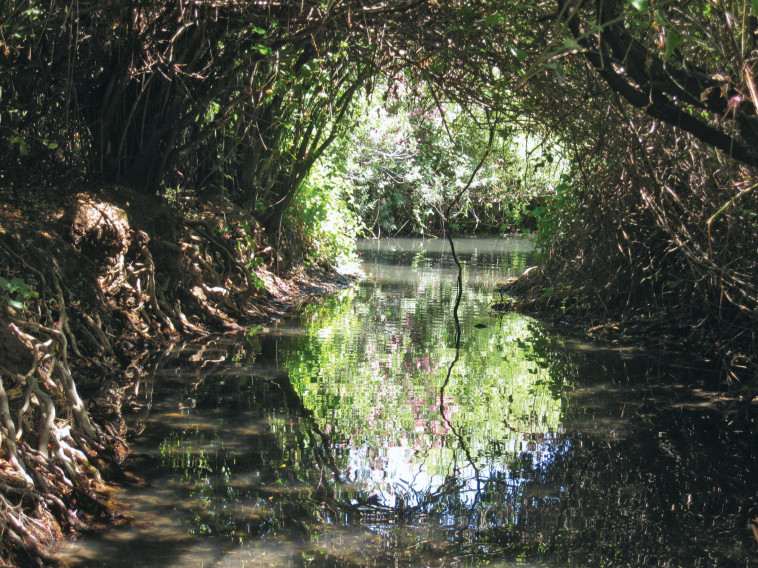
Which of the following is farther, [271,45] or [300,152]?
[300,152]

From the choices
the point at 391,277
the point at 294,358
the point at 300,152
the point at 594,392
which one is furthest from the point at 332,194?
the point at 594,392

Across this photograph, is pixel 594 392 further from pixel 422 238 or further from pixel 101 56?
pixel 422 238

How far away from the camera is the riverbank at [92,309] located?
3.63 meters

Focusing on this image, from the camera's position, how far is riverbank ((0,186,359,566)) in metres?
3.63

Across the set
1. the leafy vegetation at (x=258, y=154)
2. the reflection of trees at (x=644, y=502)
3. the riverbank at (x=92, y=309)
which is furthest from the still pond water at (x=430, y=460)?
the leafy vegetation at (x=258, y=154)

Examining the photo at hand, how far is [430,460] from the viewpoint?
15.1ft

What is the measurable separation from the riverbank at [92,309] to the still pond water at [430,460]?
0.77ft

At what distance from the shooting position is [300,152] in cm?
1209

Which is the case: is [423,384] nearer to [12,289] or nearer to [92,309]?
[92,309]

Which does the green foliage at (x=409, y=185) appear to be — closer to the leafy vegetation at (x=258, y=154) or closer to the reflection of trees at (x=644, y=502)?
the leafy vegetation at (x=258, y=154)

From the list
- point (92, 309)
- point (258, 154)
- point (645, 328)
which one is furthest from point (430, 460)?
point (258, 154)

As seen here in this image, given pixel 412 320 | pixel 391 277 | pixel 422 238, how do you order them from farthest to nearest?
pixel 422 238
pixel 391 277
pixel 412 320

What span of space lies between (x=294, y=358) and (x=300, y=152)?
5.55 m

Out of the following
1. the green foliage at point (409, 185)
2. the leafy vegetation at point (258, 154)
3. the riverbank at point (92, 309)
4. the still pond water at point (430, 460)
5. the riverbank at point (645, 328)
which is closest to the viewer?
the still pond water at point (430, 460)
